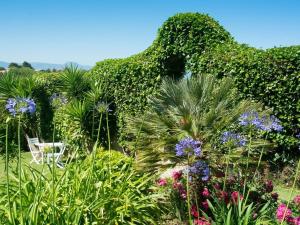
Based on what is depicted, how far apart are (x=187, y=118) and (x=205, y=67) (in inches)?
165

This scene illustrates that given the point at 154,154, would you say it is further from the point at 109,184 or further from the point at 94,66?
the point at 94,66

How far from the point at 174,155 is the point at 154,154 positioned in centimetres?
34

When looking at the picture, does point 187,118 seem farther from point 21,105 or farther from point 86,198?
point 21,105

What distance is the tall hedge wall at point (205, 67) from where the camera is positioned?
7969mm

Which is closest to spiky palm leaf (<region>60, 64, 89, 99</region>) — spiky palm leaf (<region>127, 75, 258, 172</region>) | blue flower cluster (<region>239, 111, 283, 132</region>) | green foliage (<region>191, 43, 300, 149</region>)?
green foliage (<region>191, 43, 300, 149</region>)

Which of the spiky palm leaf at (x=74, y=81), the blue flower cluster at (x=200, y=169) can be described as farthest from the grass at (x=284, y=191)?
the spiky palm leaf at (x=74, y=81)

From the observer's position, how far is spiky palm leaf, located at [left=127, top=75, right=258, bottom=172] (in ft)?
16.5

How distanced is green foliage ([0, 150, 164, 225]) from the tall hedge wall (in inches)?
159

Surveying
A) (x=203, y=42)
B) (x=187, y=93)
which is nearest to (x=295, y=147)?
(x=203, y=42)

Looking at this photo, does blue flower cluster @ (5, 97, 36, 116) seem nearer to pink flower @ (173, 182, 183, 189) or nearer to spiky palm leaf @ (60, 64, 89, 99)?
pink flower @ (173, 182, 183, 189)

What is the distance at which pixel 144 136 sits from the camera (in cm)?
548

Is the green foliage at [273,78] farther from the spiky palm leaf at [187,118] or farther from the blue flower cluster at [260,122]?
the blue flower cluster at [260,122]

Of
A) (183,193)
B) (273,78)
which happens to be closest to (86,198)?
(183,193)

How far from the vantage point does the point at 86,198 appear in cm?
365
